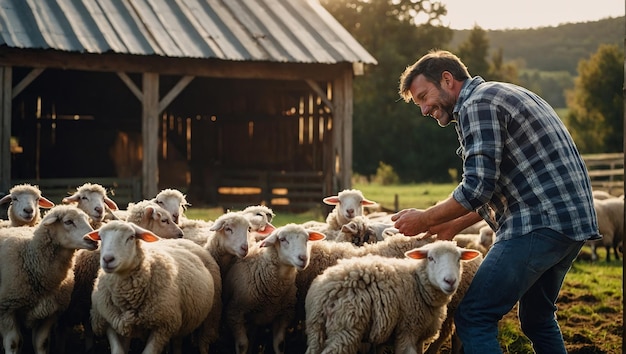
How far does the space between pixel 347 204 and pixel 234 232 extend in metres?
2.38

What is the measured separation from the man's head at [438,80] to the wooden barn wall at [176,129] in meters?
15.0

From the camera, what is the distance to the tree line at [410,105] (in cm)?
3897

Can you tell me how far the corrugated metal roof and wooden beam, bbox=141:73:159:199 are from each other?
2.79 ft

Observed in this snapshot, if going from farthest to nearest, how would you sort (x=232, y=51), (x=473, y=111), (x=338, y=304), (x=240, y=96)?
(x=240, y=96) → (x=232, y=51) → (x=338, y=304) → (x=473, y=111)

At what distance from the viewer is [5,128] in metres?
14.2

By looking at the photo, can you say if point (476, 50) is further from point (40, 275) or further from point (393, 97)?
point (40, 275)

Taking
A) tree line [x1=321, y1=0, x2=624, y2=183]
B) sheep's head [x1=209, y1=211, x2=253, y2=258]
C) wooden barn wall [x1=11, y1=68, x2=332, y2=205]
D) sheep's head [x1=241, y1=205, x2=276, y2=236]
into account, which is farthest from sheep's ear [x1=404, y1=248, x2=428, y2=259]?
tree line [x1=321, y1=0, x2=624, y2=183]

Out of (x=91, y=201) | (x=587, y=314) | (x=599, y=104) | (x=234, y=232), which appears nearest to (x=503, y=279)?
(x=234, y=232)

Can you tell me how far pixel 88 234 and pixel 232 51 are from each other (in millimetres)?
10036

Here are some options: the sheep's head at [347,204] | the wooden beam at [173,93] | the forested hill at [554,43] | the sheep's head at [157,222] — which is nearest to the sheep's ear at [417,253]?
the sheep's head at [157,222]

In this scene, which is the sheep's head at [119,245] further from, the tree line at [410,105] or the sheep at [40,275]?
the tree line at [410,105]

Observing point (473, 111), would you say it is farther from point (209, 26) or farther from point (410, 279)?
point (209, 26)

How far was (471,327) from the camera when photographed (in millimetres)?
4977

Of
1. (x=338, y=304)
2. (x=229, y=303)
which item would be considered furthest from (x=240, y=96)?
(x=338, y=304)
